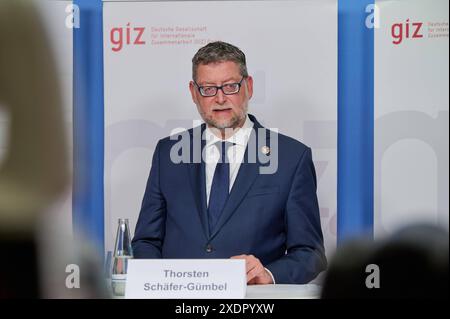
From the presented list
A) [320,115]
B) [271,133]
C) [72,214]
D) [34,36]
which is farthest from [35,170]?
Result: [320,115]

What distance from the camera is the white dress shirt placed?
2.20 m

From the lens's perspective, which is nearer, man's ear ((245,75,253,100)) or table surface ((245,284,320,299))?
table surface ((245,284,320,299))

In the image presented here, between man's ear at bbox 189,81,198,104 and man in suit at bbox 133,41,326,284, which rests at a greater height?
man's ear at bbox 189,81,198,104

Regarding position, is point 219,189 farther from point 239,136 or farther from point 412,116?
point 412,116

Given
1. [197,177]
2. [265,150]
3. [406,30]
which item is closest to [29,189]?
[197,177]

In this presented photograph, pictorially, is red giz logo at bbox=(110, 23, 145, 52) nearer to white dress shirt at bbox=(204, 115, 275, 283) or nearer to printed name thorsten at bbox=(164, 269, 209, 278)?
white dress shirt at bbox=(204, 115, 275, 283)

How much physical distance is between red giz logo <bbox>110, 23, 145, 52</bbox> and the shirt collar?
383 mm

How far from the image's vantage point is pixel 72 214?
2.22 m

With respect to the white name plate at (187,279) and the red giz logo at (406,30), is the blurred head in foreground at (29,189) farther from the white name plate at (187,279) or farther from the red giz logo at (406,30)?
the red giz logo at (406,30)

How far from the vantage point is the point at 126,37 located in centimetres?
223

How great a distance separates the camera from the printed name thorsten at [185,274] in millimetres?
2084

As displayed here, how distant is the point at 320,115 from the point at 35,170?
38.1 inches

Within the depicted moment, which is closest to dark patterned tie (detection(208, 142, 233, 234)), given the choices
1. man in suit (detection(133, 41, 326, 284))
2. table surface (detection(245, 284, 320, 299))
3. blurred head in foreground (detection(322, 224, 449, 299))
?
man in suit (detection(133, 41, 326, 284))

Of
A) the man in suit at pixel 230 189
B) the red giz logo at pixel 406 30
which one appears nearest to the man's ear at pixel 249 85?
→ the man in suit at pixel 230 189
